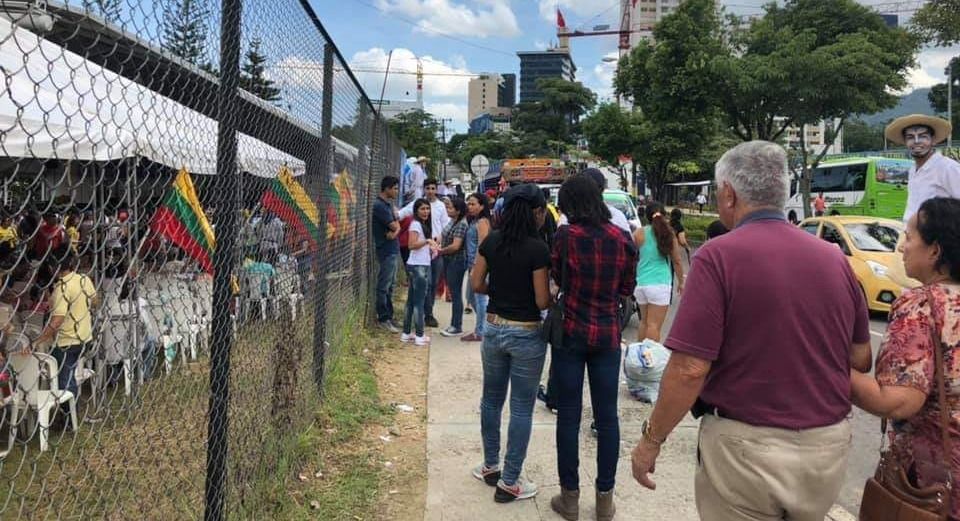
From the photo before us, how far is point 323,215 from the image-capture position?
486 cm

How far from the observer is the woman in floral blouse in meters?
2.09

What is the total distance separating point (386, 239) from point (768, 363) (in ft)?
21.4

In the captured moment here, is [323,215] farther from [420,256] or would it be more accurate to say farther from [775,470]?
[775,470]

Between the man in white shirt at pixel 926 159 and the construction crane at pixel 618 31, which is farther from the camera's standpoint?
the construction crane at pixel 618 31

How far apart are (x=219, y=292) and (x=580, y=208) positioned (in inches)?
72.1

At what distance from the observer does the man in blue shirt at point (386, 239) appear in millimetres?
8164

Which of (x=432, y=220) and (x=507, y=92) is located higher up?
(x=507, y=92)

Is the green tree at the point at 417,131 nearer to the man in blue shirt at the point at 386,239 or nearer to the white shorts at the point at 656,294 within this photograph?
the man in blue shirt at the point at 386,239

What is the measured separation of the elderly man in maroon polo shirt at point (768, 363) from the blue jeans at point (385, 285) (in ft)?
20.7

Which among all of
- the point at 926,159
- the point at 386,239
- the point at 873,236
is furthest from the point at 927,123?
the point at 873,236

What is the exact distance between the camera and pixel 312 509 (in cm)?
365

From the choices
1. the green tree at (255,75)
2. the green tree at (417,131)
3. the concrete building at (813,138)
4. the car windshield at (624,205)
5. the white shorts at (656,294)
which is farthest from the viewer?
the green tree at (417,131)

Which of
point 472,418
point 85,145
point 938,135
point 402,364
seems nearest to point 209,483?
point 85,145

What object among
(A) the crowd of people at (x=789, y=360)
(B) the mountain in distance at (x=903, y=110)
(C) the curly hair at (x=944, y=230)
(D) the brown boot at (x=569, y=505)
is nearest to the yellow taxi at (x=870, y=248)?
(B) the mountain in distance at (x=903, y=110)
